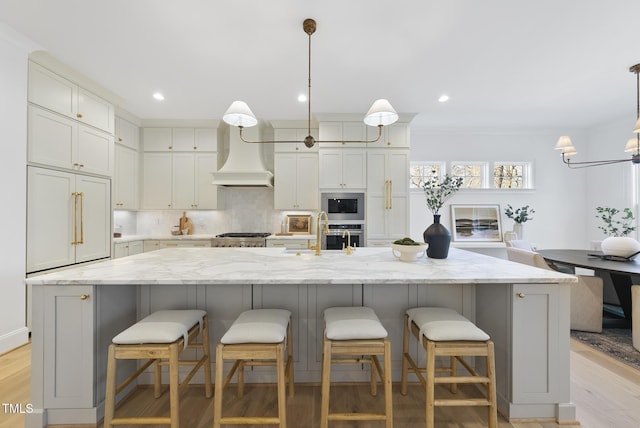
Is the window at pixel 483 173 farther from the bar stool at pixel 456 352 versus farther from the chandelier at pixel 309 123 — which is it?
the bar stool at pixel 456 352

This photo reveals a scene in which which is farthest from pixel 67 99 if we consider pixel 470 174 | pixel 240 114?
pixel 470 174

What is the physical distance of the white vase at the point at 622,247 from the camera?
305cm

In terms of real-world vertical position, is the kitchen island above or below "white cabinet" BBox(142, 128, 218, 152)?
below

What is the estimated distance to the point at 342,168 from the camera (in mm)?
4309

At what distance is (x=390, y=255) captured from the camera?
232 cm

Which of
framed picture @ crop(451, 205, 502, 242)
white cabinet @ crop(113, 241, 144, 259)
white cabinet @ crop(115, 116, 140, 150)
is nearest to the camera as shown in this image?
white cabinet @ crop(113, 241, 144, 259)

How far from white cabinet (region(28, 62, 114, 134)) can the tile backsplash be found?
68.6 inches

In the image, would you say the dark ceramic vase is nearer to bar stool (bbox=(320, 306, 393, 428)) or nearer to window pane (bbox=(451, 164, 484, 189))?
bar stool (bbox=(320, 306, 393, 428))

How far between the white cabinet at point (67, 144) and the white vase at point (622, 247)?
5968 mm

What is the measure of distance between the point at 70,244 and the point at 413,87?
4232mm

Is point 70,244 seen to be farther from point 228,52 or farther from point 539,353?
point 539,353

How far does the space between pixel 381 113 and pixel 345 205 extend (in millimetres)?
2245

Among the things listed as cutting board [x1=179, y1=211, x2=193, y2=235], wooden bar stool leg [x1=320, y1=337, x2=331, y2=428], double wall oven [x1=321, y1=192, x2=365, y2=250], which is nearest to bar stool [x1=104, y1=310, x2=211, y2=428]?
wooden bar stool leg [x1=320, y1=337, x2=331, y2=428]

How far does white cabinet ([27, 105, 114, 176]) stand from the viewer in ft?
8.96
